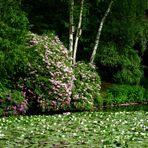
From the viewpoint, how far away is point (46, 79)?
27.4 meters

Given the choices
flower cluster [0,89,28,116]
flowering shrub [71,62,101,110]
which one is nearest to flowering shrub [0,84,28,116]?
flower cluster [0,89,28,116]

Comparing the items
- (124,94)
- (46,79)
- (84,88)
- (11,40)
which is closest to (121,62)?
(124,94)

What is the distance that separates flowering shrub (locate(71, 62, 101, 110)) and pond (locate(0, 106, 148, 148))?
9902mm

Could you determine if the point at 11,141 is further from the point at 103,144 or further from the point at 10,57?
the point at 10,57

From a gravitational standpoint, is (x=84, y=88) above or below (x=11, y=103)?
above

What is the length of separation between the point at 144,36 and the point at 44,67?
43.8ft

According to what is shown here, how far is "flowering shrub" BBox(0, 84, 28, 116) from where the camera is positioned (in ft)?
82.2

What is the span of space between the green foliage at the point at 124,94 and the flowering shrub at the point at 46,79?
7066 millimetres

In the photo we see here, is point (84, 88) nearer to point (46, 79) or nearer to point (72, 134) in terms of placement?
point (46, 79)

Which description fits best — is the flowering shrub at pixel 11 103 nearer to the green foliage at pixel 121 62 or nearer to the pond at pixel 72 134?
the pond at pixel 72 134

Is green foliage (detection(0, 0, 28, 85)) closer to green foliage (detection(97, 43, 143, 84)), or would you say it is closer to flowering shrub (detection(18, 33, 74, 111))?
flowering shrub (detection(18, 33, 74, 111))

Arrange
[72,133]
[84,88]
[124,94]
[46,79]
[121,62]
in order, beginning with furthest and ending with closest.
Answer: [121,62]
[124,94]
[84,88]
[46,79]
[72,133]

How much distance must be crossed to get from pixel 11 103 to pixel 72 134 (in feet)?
36.5

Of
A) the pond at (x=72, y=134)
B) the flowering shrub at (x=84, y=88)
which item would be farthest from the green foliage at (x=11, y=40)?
the pond at (x=72, y=134)
